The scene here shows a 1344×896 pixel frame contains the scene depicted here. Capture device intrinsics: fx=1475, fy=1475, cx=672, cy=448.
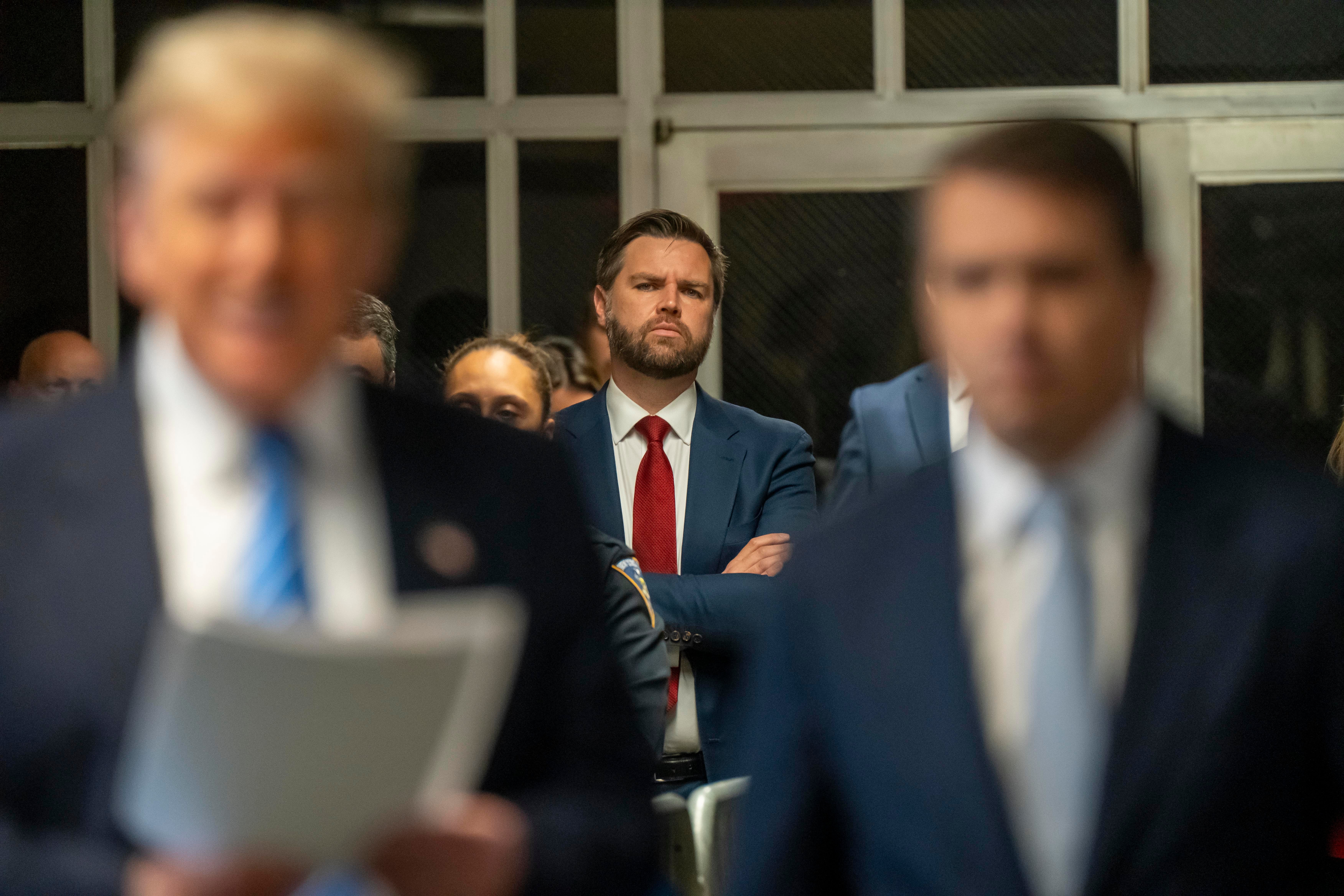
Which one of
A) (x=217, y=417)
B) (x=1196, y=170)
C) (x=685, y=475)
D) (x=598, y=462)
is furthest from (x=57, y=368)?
(x=1196, y=170)

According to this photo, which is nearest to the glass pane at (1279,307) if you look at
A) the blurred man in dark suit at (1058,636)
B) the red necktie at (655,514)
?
the red necktie at (655,514)

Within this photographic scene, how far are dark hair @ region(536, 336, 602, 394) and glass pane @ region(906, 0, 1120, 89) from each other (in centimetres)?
A: 184

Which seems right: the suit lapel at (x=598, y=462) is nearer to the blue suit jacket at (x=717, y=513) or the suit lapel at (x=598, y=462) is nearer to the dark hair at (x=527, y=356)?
the blue suit jacket at (x=717, y=513)

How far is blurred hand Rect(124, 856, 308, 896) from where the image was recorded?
1.20 metres

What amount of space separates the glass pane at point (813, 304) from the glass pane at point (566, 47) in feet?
2.47

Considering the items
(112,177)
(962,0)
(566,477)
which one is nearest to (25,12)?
(112,177)

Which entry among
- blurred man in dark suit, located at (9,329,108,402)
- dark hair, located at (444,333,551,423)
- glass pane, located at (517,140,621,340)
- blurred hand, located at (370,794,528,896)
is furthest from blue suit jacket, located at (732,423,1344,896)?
glass pane, located at (517,140,621,340)

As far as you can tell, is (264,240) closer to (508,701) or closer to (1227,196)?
(508,701)

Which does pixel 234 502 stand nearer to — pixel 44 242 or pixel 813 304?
pixel 813 304

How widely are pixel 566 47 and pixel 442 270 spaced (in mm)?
1060

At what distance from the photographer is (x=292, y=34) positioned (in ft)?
4.59

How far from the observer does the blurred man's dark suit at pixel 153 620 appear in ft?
4.42

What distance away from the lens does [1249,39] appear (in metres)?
6.11

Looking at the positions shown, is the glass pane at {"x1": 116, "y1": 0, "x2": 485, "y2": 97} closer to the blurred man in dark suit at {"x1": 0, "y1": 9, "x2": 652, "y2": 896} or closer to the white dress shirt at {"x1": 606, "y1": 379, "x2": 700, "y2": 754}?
the white dress shirt at {"x1": 606, "y1": 379, "x2": 700, "y2": 754}
